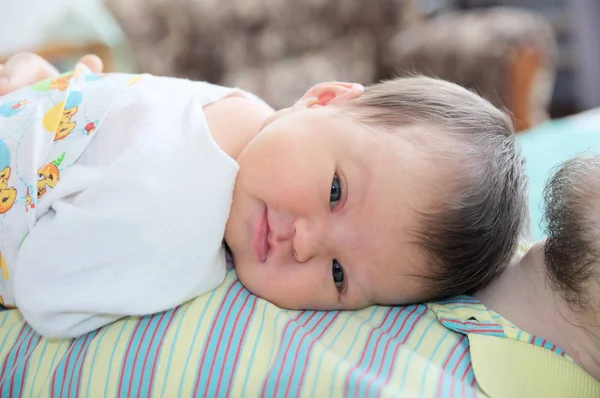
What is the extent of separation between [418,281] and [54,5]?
8.15 feet

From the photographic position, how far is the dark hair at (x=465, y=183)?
0.90 meters

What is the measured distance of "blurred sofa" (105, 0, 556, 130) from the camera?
278 cm

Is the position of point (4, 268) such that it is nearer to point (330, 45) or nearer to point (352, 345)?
point (352, 345)

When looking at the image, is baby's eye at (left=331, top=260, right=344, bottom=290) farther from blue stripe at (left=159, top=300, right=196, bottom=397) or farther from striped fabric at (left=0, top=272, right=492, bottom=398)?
blue stripe at (left=159, top=300, right=196, bottom=397)

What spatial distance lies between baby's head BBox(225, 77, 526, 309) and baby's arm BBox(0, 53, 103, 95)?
450 millimetres

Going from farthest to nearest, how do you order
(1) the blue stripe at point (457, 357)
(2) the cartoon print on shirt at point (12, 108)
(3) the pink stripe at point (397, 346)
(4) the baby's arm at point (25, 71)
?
(4) the baby's arm at point (25, 71)
(2) the cartoon print on shirt at point (12, 108)
(1) the blue stripe at point (457, 357)
(3) the pink stripe at point (397, 346)

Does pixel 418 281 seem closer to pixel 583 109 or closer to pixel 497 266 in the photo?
pixel 497 266

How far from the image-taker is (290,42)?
3.38 m

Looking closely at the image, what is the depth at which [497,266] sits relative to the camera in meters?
0.99

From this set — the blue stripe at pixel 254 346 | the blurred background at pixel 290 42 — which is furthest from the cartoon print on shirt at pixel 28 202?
the blurred background at pixel 290 42

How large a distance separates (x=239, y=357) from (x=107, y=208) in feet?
0.86

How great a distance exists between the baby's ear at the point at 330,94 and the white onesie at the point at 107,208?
0.20m

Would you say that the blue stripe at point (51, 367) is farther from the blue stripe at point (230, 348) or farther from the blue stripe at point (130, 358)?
the blue stripe at point (230, 348)

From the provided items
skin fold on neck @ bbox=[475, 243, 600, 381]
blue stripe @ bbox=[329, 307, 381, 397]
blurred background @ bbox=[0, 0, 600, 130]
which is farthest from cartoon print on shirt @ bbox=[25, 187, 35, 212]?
blurred background @ bbox=[0, 0, 600, 130]
